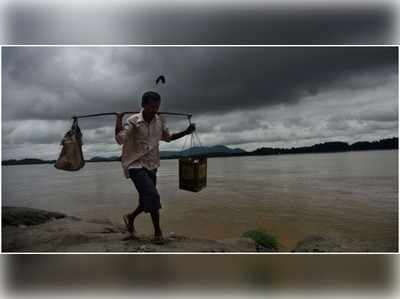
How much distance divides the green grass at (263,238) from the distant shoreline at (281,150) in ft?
2.41

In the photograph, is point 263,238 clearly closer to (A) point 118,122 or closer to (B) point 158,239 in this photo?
(B) point 158,239

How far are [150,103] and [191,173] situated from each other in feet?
2.41

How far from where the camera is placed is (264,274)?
3.35 meters

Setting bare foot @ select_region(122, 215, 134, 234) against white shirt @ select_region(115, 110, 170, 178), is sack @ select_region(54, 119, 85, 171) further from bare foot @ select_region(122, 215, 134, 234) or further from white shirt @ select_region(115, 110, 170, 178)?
bare foot @ select_region(122, 215, 134, 234)

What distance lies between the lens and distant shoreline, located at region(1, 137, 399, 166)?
134 inches

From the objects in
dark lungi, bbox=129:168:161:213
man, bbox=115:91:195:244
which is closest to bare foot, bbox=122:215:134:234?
man, bbox=115:91:195:244

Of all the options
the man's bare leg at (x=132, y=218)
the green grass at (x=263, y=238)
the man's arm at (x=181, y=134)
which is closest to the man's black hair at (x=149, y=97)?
the man's arm at (x=181, y=134)

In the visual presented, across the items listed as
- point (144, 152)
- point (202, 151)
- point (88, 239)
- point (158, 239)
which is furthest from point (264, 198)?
point (88, 239)

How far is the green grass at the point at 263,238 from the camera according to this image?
336 centimetres

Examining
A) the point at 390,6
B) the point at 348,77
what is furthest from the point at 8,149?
the point at 390,6

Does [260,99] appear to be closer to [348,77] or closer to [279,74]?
[279,74]

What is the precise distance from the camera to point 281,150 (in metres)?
3.53

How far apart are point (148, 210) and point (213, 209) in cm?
61

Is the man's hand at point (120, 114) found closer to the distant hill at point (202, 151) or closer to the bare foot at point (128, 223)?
the distant hill at point (202, 151)
